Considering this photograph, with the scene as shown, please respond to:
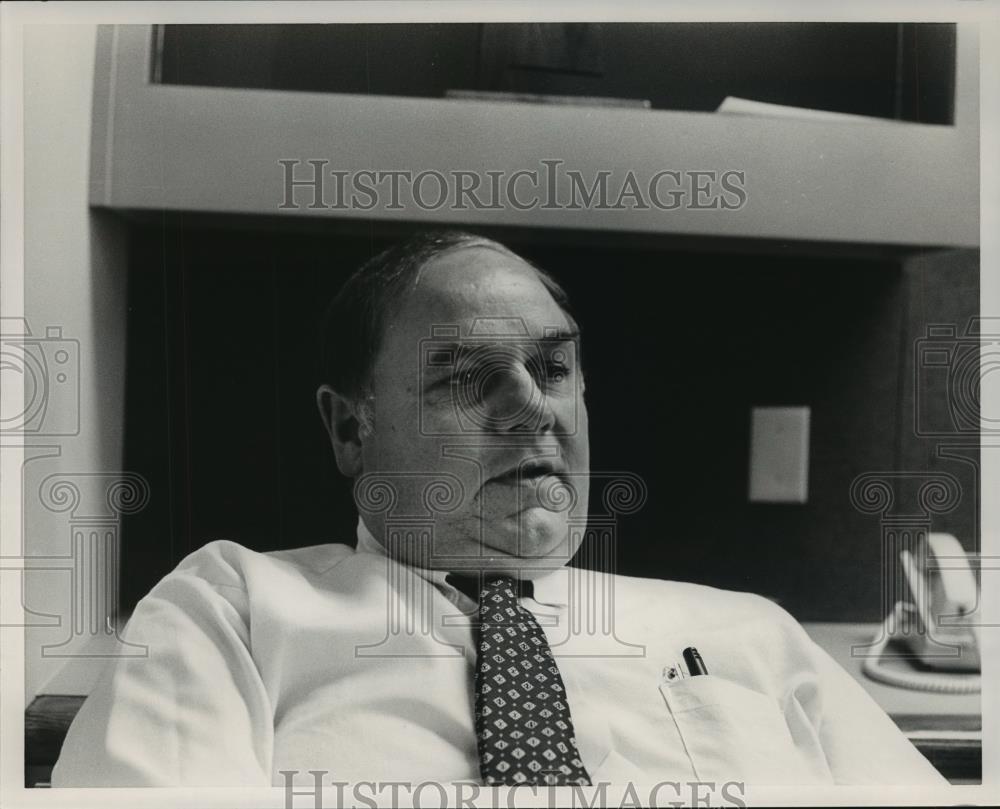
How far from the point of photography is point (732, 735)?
4.29 ft

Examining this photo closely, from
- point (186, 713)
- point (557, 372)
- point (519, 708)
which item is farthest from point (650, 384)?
point (186, 713)

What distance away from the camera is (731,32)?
53.7 inches

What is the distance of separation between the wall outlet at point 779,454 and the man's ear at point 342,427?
595 millimetres

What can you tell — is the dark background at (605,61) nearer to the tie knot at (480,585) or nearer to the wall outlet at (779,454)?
the wall outlet at (779,454)

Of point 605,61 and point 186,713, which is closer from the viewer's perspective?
point 186,713

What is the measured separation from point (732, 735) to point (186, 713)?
2.53ft

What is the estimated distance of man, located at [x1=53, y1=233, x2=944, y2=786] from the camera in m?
1.25

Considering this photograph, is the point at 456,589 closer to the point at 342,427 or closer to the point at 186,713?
the point at 342,427

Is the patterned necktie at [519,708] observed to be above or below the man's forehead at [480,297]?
below

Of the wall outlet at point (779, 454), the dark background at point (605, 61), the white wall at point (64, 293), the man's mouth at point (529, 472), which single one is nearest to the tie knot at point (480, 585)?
the man's mouth at point (529, 472)

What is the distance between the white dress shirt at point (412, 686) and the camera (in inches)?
49.1

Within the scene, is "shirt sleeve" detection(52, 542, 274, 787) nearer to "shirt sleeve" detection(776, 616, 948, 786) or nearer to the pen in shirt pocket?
the pen in shirt pocket

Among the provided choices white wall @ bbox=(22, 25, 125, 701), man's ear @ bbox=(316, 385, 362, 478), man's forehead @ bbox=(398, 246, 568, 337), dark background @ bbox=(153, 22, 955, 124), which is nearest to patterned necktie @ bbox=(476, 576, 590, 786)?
man's ear @ bbox=(316, 385, 362, 478)

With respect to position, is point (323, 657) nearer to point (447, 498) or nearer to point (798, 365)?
point (447, 498)
